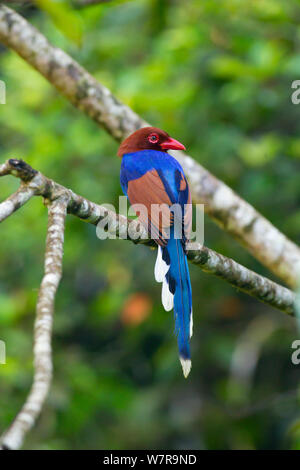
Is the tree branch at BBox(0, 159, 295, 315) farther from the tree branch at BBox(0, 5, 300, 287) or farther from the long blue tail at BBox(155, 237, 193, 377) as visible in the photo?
the tree branch at BBox(0, 5, 300, 287)

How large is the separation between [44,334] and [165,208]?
4.43 ft

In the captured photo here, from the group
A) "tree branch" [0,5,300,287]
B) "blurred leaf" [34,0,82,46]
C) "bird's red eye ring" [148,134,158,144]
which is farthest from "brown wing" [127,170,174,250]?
"blurred leaf" [34,0,82,46]

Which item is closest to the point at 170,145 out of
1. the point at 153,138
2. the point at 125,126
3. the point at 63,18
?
the point at 153,138

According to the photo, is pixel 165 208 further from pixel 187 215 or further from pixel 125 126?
pixel 125 126

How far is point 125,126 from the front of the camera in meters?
3.60

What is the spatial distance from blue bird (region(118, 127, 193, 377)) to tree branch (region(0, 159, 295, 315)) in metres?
0.08

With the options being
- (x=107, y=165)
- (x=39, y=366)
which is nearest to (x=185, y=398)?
(x=107, y=165)

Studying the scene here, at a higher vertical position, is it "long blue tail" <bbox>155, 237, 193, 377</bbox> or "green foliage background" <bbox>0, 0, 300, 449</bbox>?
"green foliage background" <bbox>0, 0, 300, 449</bbox>

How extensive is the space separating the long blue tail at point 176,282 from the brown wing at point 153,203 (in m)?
0.06

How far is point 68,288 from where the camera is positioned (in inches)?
239

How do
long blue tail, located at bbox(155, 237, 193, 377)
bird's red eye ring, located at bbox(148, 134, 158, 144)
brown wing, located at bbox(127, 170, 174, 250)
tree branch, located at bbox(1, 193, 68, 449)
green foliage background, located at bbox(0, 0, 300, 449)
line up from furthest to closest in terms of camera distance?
1. green foliage background, located at bbox(0, 0, 300, 449)
2. bird's red eye ring, located at bbox(148, 134, 158, 144)
3. brown wing, located at bbox(127, 170, 174, 250)
4. long blue tail, located at bbox(155, 237, 193, 377)
5. tree branch, located at bbox(1, 193, 68, 449)

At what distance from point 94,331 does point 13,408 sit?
160 cm

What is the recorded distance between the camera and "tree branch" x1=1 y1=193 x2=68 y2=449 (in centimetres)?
130
